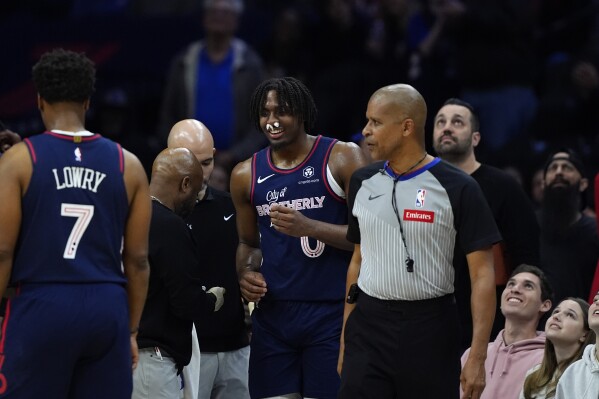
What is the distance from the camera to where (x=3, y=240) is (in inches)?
187

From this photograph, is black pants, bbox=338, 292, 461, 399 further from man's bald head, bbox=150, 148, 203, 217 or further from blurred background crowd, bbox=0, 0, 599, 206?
blurred background crowd, bbox=0, 0, 599, 206

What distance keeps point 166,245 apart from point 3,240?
1.12 meters

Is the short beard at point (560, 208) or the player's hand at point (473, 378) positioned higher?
the short beard at point (560, 208)

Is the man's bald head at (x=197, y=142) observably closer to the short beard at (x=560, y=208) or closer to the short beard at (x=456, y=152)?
the short beard at (x=456, y=152)

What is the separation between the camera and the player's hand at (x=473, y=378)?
5336 mm

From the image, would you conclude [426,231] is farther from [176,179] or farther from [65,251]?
[65,251]

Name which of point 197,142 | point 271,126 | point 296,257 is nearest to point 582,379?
point 296,257

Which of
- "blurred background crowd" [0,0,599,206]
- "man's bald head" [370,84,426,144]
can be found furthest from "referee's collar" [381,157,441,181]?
"blurred background crowd" [0,0,599,206]

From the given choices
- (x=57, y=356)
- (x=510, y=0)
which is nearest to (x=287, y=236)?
(x=57, y=356)

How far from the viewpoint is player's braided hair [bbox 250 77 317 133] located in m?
6.37

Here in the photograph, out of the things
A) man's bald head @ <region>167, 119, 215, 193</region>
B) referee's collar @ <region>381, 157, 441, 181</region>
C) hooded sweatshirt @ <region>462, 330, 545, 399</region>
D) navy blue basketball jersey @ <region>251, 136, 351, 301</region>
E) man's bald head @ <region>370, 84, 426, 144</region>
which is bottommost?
hooded sweatshirt @ <region>462, 330, 545, 399</region>

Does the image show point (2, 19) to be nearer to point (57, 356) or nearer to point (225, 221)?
point (225, 221)

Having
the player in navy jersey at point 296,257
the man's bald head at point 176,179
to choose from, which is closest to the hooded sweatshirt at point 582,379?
the player in navy jersey at point 296,257

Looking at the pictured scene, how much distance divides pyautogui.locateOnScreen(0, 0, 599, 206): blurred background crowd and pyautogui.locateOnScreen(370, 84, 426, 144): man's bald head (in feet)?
15.7
